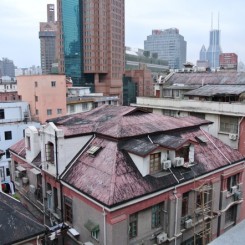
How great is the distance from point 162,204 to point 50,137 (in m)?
9.09

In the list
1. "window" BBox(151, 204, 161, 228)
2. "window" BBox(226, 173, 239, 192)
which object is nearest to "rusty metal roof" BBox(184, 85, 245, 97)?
"window" BBox(226, 173, 239, 192)

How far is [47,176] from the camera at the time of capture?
2164cm

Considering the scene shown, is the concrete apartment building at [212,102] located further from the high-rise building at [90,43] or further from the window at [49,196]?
the high-rise building at [90,43]

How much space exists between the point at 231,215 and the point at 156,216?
9749 millimetres

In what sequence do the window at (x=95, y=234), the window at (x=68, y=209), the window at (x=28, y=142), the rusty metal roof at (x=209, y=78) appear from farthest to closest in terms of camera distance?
the rusty metal roof at (x=209, y=78) < the window at (x=28, y=142) < the window at (x=68, y=209) < the window at (x=95, y=234)

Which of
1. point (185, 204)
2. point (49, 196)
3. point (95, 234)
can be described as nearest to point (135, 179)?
point (95, 234)

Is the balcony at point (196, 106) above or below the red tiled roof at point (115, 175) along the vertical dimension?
above

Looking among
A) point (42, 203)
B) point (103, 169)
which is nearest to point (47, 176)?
point (42, 203)

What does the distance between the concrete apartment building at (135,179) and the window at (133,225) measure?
61 mm

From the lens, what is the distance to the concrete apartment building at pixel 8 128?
1682 inches

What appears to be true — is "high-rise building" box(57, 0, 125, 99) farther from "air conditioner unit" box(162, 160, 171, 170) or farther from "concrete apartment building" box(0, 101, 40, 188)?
"air conditioner unit" box(162, 160, 171, 170)

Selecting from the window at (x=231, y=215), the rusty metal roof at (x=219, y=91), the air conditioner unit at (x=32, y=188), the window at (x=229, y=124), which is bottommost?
the window at (x=231, y=215)

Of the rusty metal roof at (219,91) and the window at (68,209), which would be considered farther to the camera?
the rusty metal roof at (219,91)

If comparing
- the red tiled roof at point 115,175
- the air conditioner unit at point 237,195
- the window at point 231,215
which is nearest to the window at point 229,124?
the air conditioner unit at point 237,195
